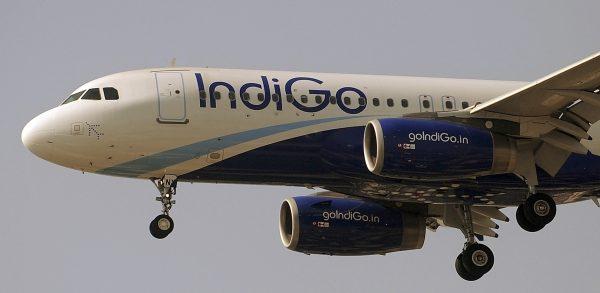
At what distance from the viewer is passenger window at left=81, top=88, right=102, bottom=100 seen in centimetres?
4362

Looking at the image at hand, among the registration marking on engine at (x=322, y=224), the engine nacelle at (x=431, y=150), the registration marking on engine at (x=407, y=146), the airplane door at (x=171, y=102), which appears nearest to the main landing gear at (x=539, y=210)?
the engine nacelle at (x=431, y=150)

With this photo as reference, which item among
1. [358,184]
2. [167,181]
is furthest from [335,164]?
[167,181]

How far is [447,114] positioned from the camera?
141 feet

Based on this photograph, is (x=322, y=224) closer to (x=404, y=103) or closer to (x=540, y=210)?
(x=404, y=103)

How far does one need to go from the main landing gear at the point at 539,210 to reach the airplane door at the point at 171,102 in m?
8.22

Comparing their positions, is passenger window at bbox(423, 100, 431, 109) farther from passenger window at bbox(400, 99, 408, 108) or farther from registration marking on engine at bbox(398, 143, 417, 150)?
registration marking on engine at bbox(398, 143, 417, 150)

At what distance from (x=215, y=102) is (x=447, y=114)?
536cm

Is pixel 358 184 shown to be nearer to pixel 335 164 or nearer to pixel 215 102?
pixel 335 164

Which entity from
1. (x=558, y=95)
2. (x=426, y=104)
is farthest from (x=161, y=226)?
(x=558, y=95)

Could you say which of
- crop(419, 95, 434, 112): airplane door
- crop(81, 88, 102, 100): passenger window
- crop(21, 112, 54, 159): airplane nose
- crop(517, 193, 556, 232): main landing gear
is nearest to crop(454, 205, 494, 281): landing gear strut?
crop(517, 193, 556, 232): main landing gear

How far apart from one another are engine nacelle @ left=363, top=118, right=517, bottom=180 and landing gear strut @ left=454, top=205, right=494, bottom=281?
401 centimetres

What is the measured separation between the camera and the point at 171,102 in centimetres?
4328

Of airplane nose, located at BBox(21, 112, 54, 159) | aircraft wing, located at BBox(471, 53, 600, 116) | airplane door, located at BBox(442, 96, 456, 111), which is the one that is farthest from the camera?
airplane door, located at BBox(442, 96, 456, 111)

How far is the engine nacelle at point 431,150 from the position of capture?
41.7 metres
